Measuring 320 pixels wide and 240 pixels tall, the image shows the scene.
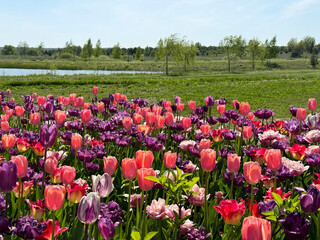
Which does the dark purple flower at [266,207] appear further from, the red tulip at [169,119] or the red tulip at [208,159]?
the red tulip at [169,119]

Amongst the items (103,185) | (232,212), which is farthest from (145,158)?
(232,212)

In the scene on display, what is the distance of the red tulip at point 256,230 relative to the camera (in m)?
1.33

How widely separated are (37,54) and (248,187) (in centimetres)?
15389

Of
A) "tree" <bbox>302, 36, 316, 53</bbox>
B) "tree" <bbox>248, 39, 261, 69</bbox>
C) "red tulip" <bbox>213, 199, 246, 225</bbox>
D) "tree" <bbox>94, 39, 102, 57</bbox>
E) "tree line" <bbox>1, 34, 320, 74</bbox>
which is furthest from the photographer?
"tree" <bbox>302, 36, 316, 53</bbox>

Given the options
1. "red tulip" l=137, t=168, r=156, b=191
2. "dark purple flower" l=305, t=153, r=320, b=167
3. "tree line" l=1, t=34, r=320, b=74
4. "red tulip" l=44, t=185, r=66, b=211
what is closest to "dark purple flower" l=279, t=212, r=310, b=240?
"red tulip" l=137, t=168, r=156, b=191

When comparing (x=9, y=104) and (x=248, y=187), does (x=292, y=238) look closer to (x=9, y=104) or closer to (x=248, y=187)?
(x=248, y=187)

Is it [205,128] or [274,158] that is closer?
[274,158]

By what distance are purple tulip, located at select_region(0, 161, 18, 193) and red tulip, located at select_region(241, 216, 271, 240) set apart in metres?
1.36

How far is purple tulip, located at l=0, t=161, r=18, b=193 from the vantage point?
2005 mm

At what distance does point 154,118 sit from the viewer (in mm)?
4586

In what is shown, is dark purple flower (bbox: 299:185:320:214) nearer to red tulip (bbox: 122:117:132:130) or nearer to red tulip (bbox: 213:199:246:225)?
red tulip (bbox: 213:199:246:225)

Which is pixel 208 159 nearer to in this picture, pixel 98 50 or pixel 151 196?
pixel 151 196

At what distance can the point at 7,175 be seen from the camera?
2.02 meters

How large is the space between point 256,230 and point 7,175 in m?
1.42
